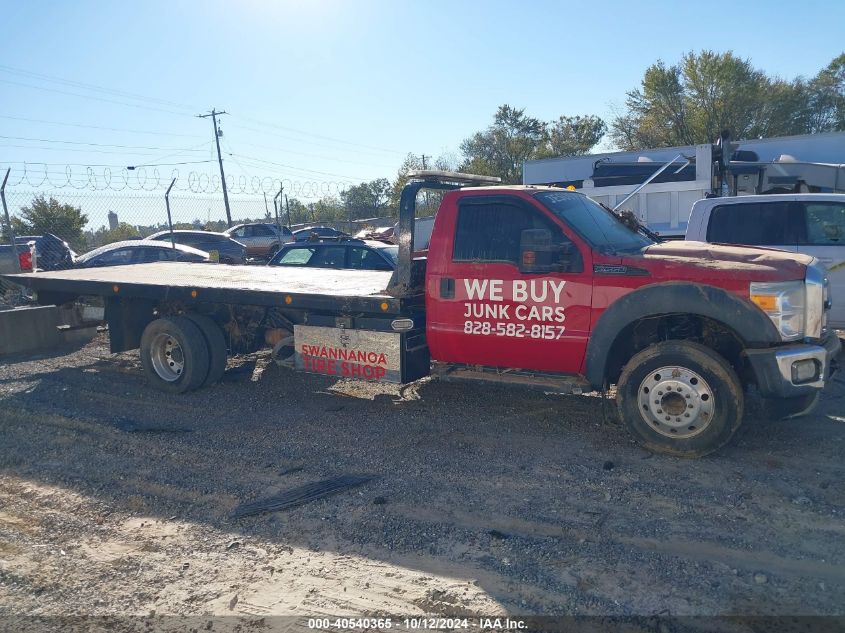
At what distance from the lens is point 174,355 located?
7.87m

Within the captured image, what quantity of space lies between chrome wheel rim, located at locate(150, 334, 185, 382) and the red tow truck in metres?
0.45

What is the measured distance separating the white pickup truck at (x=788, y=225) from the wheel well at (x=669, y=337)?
10.6 ft

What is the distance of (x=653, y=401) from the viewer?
530 centimetres

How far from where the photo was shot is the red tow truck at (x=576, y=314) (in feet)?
16.6

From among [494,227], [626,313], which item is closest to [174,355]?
[494,227]

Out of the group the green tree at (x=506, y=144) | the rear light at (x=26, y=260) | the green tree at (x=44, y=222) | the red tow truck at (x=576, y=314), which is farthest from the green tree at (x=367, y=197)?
the red tow truck at (x=576, y=314)

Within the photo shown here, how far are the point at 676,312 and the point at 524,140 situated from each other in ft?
125

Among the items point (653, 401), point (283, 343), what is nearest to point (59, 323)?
point (283, 343)

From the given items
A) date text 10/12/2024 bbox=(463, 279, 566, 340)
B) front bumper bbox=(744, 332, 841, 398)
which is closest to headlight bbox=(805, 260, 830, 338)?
front bumper bbox=(744, 332, 841, 398)

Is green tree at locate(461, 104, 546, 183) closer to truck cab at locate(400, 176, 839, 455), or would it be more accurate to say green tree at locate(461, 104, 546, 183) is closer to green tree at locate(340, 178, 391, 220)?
green tree at locate(340, 178, 391, 220)

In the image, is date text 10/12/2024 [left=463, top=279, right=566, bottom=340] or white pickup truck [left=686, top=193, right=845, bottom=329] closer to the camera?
date text 10/12/2024 [left=463, top=279, right=566, bottom=340]

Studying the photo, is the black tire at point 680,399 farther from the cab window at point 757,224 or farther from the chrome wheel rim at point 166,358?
the chrome wheel rim at point 166,358

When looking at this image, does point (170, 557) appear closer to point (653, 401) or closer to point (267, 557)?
point (267, 557)

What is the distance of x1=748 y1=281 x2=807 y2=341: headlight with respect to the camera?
496 cm
